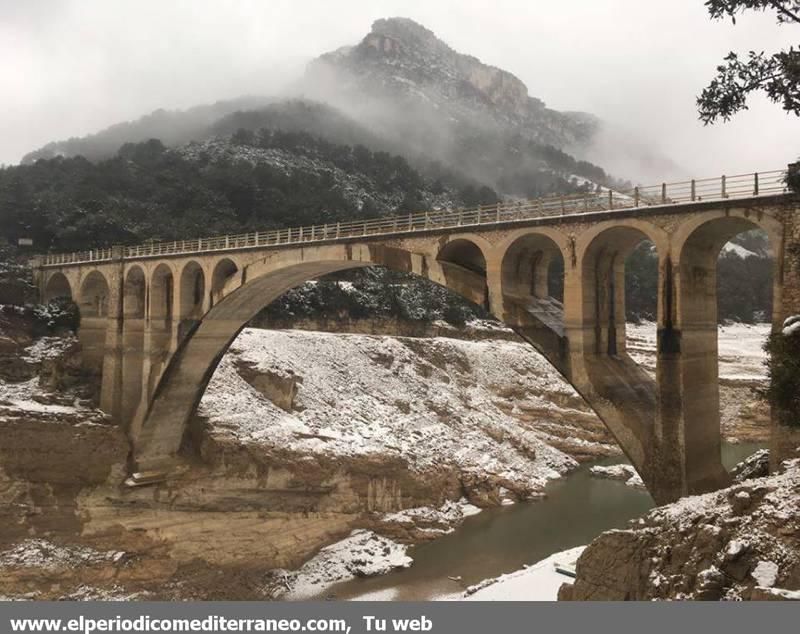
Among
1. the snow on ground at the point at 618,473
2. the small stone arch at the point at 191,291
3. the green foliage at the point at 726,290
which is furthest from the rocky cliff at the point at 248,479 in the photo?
the green foliage at the point at 726,290

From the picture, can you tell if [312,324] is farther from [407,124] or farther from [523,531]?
[407,124]

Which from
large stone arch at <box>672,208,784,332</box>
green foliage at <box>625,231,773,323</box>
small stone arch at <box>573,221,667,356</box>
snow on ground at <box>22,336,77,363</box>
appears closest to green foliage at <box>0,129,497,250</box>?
snow on ground at <box>22,336,77,363</box>

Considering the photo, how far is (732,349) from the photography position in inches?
2238

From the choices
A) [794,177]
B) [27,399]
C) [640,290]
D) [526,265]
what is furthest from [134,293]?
[640,290]

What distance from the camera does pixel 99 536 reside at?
83.5ft

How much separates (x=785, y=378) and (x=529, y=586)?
42.0 ft

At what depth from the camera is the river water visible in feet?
81.7

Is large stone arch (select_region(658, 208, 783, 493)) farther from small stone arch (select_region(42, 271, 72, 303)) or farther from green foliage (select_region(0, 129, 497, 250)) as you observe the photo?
green foliage (select_region(0, 129, 497, 250))

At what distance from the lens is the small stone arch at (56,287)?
38338 millimetres

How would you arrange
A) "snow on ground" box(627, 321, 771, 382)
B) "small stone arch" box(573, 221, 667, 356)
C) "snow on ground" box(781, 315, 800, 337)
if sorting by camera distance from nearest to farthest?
"snow on ground" box(781, 315, 800, 337)
"small stone arch" box(573, 221, 667, 356)
"snow on ground" box(627, 321, 771, 382)

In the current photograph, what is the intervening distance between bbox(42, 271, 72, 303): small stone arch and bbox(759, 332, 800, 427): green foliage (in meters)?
39.9

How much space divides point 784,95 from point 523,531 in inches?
988

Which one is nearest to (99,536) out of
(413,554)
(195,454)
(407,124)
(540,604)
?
(195,454)

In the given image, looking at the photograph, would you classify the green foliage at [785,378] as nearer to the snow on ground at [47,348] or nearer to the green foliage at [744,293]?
the snow on ground at [47,348]
